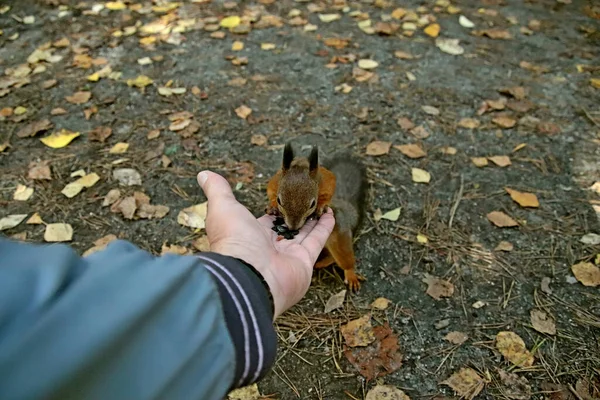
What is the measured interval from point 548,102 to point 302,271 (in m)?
2.00

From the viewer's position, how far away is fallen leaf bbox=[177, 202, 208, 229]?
1.97m

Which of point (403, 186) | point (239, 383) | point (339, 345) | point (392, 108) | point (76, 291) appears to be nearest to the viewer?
point (76, 291)

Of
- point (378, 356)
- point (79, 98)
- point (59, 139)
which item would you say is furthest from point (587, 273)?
point (79, 98)

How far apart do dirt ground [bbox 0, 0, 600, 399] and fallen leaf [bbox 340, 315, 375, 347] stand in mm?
34

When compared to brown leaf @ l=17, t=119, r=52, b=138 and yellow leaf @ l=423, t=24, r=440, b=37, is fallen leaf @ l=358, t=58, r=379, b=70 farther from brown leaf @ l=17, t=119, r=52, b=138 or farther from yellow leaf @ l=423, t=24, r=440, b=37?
brown leaf @ l=17, t=119, r=52, b=138

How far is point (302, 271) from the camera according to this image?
4.09ft

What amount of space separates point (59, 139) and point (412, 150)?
1.66 m

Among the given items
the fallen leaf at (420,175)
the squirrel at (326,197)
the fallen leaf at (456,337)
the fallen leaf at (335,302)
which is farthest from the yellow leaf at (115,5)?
the fallen leaf at (456,337)

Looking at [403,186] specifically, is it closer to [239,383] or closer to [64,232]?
[64,232]

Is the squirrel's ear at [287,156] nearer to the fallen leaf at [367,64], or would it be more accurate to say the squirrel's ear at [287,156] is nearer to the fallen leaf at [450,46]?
the fallen leaf at [367,64]

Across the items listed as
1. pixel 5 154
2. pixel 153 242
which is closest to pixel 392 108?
pixel 153 242

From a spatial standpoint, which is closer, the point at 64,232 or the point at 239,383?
the point at 239,383

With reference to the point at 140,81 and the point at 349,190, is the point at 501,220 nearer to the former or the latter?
the point at 349,190

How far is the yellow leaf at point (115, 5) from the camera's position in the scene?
11.2 ft
